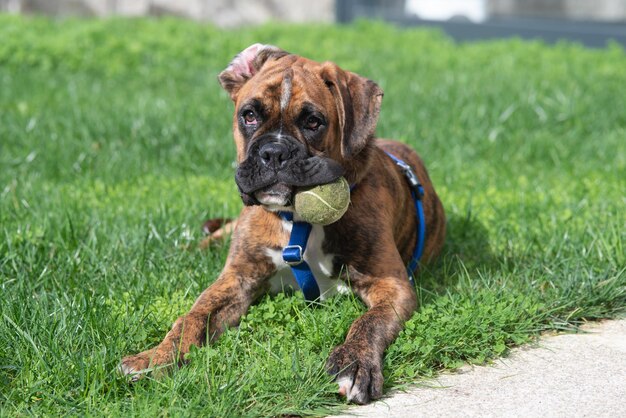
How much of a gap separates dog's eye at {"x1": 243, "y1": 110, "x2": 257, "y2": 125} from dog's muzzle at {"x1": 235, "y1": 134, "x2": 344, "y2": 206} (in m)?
0.16

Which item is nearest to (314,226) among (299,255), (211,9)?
(299,255)

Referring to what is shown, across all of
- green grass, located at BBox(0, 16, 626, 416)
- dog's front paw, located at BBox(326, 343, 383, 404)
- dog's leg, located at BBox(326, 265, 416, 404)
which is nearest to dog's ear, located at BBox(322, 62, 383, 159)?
dog's leg, located at BBox(326, 265, 416, 404)

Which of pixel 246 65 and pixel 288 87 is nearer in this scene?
pixel 288 87

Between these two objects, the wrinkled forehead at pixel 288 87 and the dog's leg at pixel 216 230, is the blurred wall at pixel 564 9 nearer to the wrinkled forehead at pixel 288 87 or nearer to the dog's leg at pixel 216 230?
the dog's leg at pixel 216 230

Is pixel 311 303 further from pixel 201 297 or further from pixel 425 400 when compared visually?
pixel 425 400

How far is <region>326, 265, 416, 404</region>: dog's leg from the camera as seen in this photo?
363 cm

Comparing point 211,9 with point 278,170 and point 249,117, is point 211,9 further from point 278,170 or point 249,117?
point 278,170

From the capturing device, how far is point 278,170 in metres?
3.98

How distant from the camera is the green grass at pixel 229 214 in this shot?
369 centimetres

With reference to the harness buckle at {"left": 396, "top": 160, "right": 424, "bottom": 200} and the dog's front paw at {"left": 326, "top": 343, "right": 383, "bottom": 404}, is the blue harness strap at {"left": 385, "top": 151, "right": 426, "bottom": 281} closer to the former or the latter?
the harness buckle at {"left": 396, "top": 160, "right": 424, "bottom": 200}

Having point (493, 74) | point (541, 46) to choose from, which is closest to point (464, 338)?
point (493, 74)

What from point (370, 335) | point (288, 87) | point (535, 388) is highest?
point (288, 87)

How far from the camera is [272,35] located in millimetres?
14195

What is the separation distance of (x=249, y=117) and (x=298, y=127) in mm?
250
